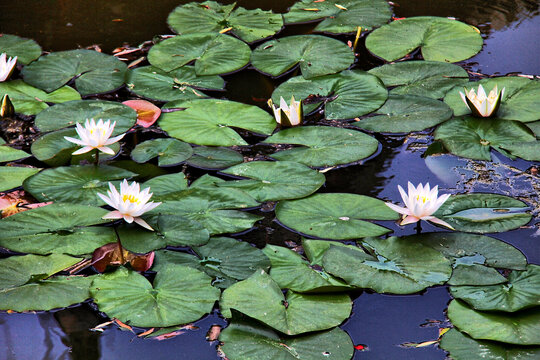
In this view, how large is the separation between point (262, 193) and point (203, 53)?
4.87 feet

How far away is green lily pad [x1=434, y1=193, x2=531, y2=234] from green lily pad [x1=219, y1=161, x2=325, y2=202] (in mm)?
588

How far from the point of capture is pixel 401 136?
3289mm

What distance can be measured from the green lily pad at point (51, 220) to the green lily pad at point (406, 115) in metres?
1.49

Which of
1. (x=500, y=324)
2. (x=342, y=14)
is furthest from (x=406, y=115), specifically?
(x=500, y=324)

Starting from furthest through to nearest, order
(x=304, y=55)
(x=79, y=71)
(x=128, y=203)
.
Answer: (x=304, y=55), (x=79, y=71), (x=128, y=203)

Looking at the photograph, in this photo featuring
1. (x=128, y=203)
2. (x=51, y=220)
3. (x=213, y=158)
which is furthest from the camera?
(x=213, y=158)

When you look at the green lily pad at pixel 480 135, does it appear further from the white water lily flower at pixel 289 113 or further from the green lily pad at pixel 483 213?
the white water lily flower at pixel 289 113

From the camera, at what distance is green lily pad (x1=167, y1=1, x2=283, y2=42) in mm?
4219

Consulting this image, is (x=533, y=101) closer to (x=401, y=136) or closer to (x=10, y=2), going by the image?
(x=401, y=136)

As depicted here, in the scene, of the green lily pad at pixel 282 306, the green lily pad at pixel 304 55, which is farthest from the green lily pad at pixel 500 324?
the green lily pad at pixel 304 55

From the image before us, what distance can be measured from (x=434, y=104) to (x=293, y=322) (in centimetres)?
176

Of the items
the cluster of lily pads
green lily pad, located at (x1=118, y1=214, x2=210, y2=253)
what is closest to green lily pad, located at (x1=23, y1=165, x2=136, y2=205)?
the cluster of lily pads

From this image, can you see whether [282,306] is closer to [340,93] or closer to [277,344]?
[277,344]

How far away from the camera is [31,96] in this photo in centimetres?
358
